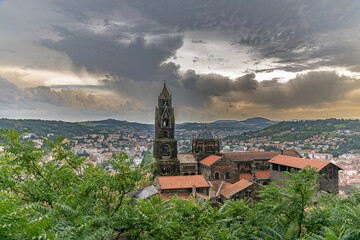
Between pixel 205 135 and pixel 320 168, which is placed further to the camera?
pixel 205 135

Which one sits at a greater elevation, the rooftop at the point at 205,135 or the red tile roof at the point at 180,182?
the rooftop at the point at 205,135

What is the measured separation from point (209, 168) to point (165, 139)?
33.7 ft

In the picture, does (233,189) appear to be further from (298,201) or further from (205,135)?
(298,201)

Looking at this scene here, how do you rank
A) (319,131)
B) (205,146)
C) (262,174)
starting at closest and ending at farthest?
(262,174), (205,146), (319,131)

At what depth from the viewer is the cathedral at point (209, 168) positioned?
2933 cm

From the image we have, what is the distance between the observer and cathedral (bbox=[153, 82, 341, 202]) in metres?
29.3

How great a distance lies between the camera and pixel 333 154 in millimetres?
95938

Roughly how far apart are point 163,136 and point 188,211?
31.1m

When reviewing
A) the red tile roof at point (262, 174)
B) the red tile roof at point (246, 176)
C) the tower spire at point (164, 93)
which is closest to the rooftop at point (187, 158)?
the red tile roof at point (246, 176)

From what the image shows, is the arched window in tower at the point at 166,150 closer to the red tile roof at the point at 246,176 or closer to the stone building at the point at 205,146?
the stone building at the point at 205,146

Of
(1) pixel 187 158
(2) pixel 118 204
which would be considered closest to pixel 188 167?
(1) pixel 187 158

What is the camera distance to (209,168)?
115 feet

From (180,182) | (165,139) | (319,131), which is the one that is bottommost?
(180,182)

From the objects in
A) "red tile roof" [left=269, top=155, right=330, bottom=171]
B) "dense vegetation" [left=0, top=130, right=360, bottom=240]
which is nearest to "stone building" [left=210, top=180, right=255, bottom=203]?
"red tile roof" [left=269, top=155, right=330, bottom=171]
